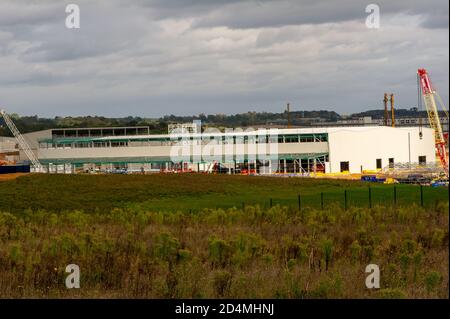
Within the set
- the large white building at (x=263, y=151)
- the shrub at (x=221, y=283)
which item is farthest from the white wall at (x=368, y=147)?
the shrub at (x=221, y=283)

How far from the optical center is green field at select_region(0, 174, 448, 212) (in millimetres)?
45406

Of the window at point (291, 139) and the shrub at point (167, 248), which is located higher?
the window at point (291, 139)

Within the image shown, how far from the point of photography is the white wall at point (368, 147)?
9444 centimetres

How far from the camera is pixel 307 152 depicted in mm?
95375

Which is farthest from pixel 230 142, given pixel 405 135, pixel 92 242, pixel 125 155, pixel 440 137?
pixel 92 242

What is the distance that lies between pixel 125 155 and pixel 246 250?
262ft

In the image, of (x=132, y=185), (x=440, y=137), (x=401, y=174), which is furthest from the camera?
(x=440, y=137)

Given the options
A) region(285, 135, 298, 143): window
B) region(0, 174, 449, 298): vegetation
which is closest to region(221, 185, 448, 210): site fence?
region(0, 174, 449, 298): vegetation

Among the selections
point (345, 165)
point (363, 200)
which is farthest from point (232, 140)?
point (363, 200)

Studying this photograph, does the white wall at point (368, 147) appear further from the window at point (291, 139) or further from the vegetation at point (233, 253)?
the vegetation at point (233, 253)

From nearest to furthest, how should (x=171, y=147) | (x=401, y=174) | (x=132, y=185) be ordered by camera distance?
(x=132, y=185) < (x=401, y=174) < (x=171, y=147)

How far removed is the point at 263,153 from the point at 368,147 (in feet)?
40.6

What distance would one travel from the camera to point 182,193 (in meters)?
53.9
